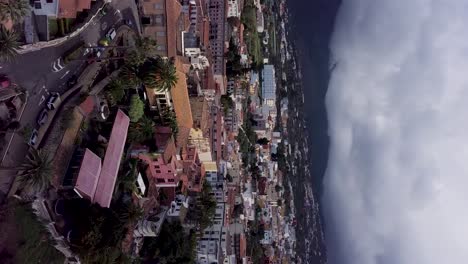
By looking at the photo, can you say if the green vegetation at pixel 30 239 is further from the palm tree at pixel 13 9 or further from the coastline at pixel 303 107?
the coastline at pixel 303 107

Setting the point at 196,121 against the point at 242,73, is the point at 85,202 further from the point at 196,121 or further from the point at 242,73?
the point at 242,73

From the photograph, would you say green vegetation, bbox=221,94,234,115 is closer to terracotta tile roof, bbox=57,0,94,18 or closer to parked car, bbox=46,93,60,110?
terracotta tile roof, bbox=57,0,94,18

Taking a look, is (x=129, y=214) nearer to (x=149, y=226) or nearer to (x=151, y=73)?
(x=149, y=226)

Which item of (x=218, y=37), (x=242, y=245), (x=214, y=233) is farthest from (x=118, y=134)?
(x=242, y=245)

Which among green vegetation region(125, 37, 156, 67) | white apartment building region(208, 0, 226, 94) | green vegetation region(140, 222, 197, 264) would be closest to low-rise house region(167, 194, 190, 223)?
green vegetation region(140, 222, 197, 264)

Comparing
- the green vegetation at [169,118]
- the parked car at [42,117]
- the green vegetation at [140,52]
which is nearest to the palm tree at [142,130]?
the green vegetation at [169,118]
